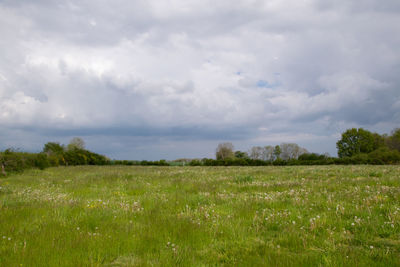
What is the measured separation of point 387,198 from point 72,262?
998cm

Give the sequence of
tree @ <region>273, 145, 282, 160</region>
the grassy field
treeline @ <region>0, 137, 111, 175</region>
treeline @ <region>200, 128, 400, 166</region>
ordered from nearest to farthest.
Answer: the grassy field
treeline @ <region>0, 137, 111, 175</region>
treeline @ <region>200, 128, 400, 166</region>
tree @ <region>273, 145, 282, 160</region>

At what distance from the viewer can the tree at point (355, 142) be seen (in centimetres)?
7699

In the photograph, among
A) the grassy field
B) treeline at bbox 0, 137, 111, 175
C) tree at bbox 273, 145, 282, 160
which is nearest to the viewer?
the grassy field

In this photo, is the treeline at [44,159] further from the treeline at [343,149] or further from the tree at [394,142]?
the tree at [394,142]

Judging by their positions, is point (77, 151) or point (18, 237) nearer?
point (18, 237)

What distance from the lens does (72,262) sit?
14.4 feet

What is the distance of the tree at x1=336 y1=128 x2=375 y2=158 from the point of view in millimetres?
76994

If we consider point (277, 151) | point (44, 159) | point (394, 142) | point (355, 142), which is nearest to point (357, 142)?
point (355, 142)

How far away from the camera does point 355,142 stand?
78625mm

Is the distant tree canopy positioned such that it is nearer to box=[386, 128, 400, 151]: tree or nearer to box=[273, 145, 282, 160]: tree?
box=[386, 128, 400, 151]: tree

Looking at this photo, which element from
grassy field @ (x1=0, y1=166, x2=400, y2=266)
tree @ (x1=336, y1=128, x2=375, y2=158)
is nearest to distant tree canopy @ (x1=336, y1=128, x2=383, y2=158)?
tree @ (x1=336, y1=128, x2=375, y2=158)

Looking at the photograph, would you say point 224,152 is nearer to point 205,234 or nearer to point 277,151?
point 277,151

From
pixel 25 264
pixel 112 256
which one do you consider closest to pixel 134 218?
pixel 112 256

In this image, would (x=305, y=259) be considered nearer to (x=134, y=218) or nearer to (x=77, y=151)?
(x=134, y=218)
